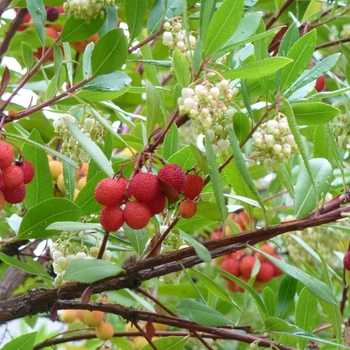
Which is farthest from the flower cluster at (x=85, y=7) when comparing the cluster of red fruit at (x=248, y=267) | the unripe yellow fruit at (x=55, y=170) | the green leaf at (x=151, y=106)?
the cluster of red fruit at (x=248, y=267)

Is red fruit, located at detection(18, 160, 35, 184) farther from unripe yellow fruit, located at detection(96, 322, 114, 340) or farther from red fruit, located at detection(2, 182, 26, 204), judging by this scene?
unripe yellow fruit, located at detection(96, 322, 114, 340)

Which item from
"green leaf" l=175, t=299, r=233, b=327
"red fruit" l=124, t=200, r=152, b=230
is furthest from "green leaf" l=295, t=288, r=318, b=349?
"red fruit" l=124, t=200, r=152, b=230

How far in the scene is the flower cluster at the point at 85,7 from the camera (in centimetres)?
86

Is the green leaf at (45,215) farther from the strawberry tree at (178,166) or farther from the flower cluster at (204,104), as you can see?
the flower cluster at (204,104)

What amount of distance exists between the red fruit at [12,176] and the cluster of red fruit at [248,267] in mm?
1060

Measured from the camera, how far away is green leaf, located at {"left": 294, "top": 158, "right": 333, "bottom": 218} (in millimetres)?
892

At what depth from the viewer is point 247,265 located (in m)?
1.79

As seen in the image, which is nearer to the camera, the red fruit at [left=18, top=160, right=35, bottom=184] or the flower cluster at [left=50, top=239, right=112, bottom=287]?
the red fruit at [left=18, top=160, right=35, bottom=184]

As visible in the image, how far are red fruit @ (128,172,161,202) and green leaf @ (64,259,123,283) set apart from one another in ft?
0.32

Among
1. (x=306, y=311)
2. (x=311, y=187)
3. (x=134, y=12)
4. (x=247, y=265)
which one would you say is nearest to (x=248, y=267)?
(x=247, y=265)

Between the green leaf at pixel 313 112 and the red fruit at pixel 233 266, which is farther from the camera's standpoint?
the red fruit at pixel 233 266

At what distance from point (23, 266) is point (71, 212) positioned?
138 millimetres

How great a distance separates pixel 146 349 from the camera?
3.26 ft

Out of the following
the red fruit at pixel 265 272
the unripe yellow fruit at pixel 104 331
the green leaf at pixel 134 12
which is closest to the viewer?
the green leaf at pixel 134 12
